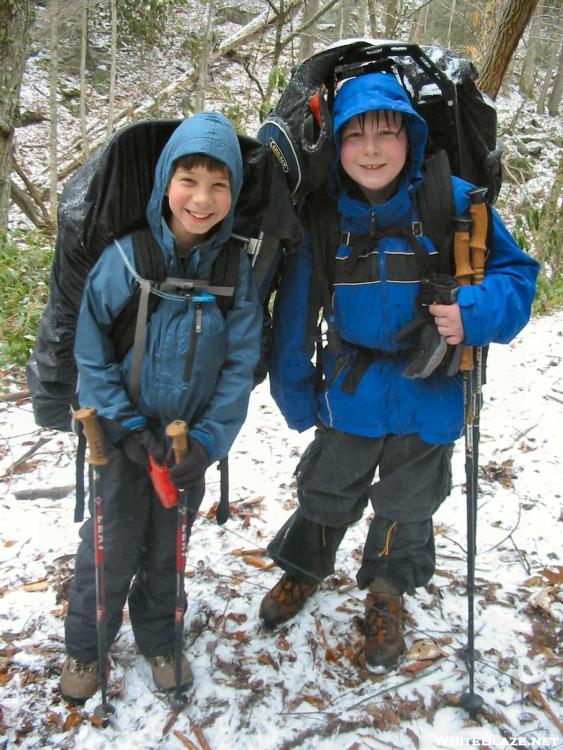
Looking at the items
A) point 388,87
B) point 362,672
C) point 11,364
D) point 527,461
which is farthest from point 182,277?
point 11,364

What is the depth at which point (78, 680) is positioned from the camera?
2.32 m

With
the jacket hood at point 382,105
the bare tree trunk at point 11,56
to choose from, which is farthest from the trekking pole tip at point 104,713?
the bare tree trunk at point 11,56

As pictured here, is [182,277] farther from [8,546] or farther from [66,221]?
[8,546]

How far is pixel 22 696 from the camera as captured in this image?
2.33m

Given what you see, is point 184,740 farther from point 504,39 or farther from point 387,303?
point 504,39

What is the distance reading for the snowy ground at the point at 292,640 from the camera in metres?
2.29

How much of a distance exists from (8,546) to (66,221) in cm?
212

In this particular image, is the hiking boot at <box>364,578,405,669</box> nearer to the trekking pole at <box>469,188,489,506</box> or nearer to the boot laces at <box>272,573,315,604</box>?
the boot laces at <box>272,573,315,604</box>

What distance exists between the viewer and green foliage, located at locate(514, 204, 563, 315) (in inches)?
313

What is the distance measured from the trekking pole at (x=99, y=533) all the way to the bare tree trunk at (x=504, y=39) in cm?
480

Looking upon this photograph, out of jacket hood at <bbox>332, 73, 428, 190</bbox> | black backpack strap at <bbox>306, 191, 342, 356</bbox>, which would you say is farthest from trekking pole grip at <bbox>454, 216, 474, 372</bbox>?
black backpack strap at <bbox>306, 191, 342, 356</bbox>

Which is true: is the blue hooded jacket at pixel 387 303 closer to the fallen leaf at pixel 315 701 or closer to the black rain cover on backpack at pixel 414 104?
the black rain cover on backpack at pixel 414 104

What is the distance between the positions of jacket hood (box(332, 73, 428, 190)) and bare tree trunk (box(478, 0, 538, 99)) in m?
3.26

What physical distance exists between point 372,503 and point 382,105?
177 cm
